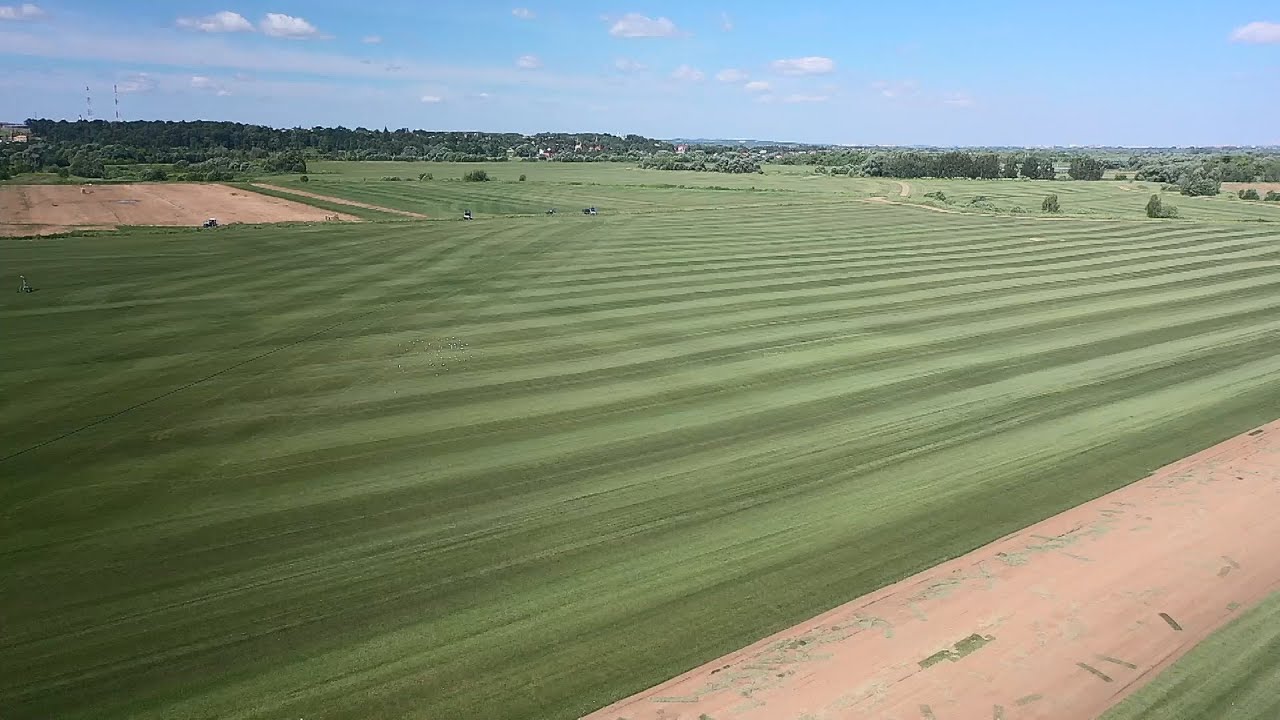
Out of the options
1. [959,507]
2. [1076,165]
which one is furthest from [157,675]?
[1076,165]

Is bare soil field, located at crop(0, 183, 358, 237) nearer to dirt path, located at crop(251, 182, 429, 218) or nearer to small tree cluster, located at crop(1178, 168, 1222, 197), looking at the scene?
dirt path, located at crop(251, 182, 429, 218)

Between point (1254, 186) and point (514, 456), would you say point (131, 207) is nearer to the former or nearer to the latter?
point (514, 456)

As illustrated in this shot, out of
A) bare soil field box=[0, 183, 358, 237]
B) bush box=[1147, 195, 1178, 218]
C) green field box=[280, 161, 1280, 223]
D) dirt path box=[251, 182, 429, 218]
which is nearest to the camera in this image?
bare soil field box=[0, 183, 358, 237]

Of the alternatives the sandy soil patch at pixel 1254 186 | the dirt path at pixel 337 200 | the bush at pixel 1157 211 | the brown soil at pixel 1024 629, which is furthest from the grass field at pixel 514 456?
the sandy soil patch at pixel 1254 186

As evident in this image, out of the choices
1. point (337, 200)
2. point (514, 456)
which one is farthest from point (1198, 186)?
point (514, 456)

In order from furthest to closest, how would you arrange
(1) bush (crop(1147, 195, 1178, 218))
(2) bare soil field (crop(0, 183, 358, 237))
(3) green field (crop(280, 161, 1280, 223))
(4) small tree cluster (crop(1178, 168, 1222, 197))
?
(4) small tree cluster (crop(1178, 168, 1222, 197)) → (3) green field (crop(280, 161, 1280, 223)) → (1) bush (crop(1147, 195, 1178, 218)) → (2) bare soil field (crop(0, 183, 358, 237))

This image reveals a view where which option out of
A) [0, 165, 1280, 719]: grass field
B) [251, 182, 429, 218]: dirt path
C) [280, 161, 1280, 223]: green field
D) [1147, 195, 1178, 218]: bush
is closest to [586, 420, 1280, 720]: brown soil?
[0, 165, 1280, 719]: grass field

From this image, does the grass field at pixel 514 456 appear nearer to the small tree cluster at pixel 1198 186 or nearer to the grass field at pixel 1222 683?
the grass field at pixel 1222 683
